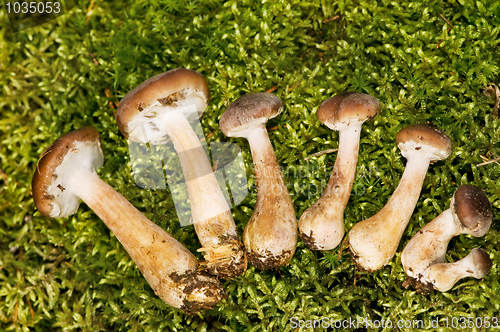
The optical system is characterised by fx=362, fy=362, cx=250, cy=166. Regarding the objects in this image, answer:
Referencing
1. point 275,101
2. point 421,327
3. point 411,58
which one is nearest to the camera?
point 421,327

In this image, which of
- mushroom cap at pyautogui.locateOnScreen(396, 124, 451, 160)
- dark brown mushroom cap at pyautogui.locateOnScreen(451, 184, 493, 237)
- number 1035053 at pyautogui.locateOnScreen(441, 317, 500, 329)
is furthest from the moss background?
dark brown mushroom cap at pyautogui.locateOnScreen(451, 184, 493, 237)

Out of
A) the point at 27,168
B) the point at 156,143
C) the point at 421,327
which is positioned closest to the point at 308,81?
the point at 156,143

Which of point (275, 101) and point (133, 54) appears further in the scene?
point (133, 54)

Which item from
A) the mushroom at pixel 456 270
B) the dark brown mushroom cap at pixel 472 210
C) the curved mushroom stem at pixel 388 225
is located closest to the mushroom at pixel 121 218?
the curved mushroom stem at pixel 388 225

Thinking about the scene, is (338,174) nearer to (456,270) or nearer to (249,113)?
(249,113)

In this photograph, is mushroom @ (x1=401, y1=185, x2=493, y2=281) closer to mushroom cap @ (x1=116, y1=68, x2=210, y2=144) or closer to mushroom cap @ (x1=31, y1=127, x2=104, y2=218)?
mushroom cap @ (x1=116, y1=68, x2=210, y2=144)

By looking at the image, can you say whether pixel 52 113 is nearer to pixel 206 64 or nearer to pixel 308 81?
pixel 206 64
